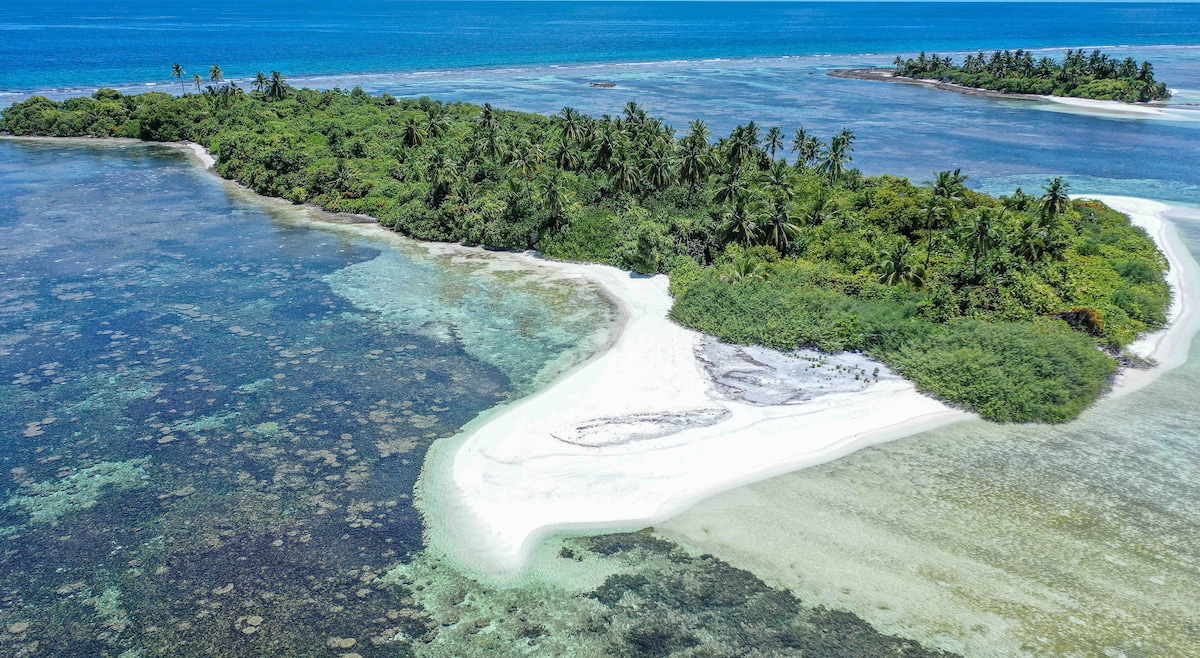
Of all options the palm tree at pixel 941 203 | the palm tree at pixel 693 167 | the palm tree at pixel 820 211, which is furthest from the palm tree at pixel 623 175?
the palm tree at pixel 941 203

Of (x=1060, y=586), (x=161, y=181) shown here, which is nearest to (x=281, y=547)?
(x=1060, y=586)

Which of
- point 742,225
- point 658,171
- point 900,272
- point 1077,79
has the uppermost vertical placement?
point 1077,79

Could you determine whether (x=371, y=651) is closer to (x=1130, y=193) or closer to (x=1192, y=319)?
(x=1192, y=319)

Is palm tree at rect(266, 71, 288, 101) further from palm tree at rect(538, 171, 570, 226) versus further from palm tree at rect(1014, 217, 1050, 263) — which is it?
palm tree at rect(1014, 217, 1050, 263)

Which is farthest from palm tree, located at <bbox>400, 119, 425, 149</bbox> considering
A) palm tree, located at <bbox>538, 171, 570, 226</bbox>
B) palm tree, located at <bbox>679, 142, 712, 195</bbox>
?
palm tree, located at <bbox>679, 142, 712, 195</bbox>

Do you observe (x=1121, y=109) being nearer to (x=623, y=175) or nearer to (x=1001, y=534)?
(x=623, y=175)

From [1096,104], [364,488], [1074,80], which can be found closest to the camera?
[364,488]

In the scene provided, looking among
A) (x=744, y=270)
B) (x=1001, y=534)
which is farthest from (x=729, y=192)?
(x=1001, y=534)

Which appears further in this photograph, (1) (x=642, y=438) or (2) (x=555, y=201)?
(2) (x=555, y=201)
